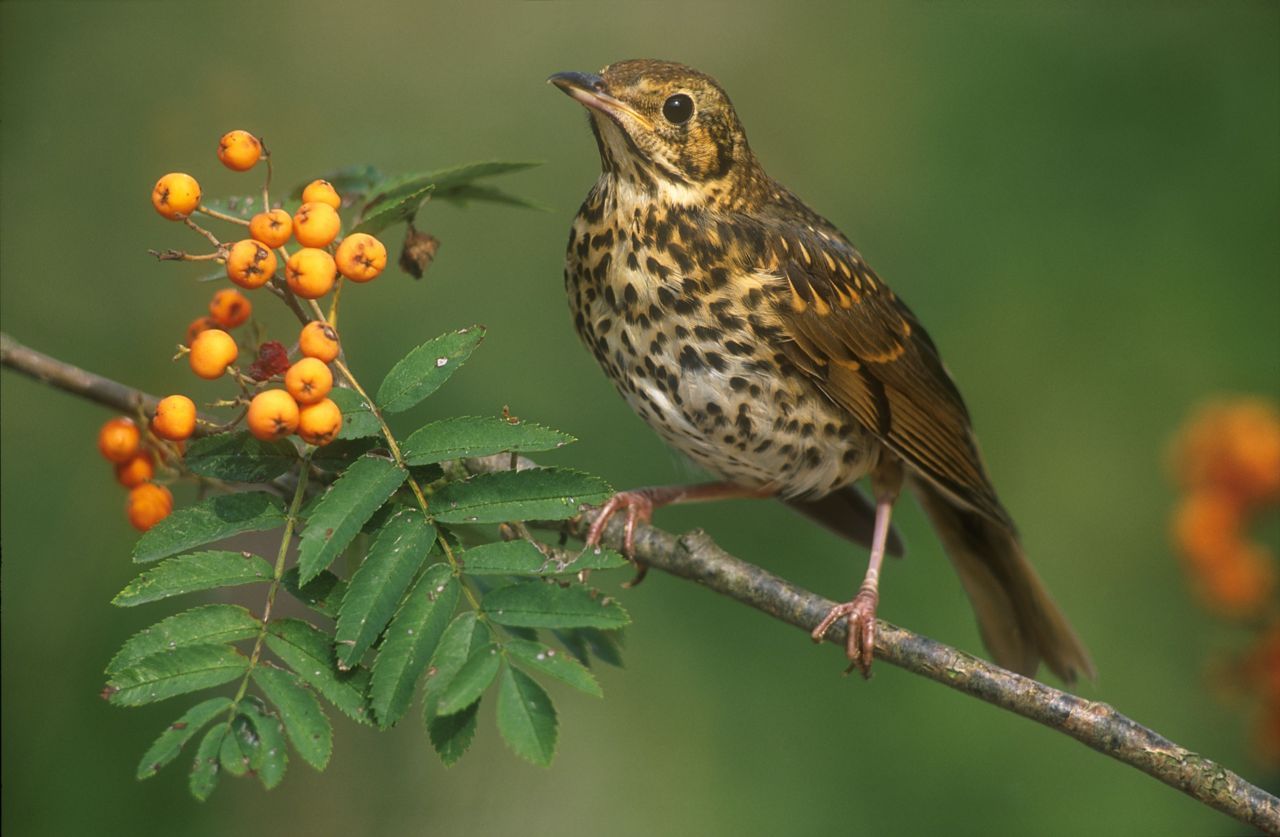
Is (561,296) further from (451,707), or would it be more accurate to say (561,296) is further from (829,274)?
(451,707)

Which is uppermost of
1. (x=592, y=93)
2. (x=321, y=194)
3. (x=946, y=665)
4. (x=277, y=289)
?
(x=592, y=93)

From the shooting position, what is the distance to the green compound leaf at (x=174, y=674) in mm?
1798

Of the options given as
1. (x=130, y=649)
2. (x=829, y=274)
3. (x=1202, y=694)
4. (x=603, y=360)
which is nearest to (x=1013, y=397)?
(x=1202, y=694)

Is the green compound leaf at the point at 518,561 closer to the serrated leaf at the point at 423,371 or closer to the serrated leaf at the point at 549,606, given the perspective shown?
the serrated leaf at the point at 549,606

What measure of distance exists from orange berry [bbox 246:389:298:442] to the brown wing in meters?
1.26

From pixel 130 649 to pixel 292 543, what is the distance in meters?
0.34

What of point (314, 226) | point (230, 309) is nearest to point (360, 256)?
point (314, 226)

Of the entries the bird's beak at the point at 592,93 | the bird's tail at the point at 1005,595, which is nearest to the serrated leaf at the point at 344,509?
the bird's beak at the point at 592,93

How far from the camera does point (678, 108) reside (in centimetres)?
281

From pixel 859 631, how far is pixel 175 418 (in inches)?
54.9

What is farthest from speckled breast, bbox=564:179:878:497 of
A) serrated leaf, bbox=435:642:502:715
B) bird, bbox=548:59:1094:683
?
serrated leaf, bbox=435:642:502:715

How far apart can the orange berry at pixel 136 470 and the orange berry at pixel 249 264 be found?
548mm

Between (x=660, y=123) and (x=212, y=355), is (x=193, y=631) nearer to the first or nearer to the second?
(x=212, y=355)

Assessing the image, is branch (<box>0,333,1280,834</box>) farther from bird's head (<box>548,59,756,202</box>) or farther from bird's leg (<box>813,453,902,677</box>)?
bird's head (<box>548,59,756,202</box>)
